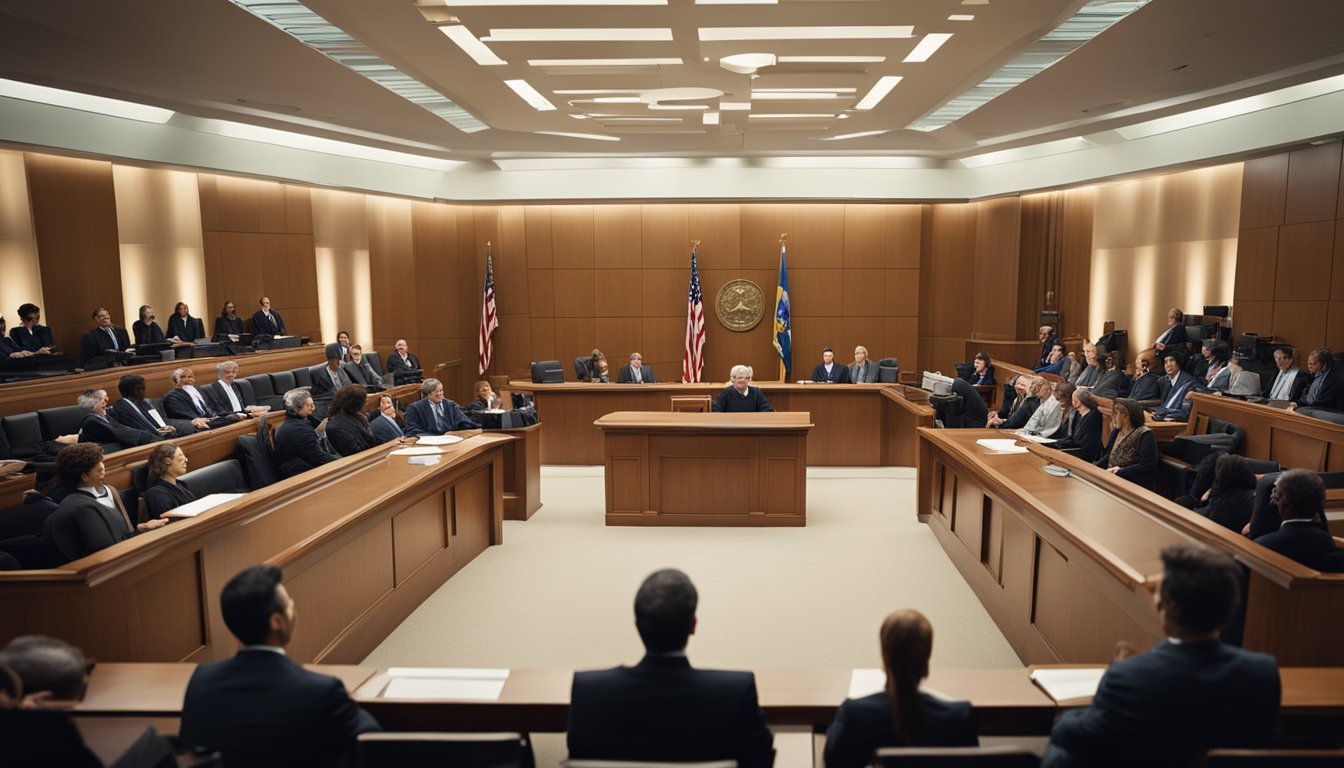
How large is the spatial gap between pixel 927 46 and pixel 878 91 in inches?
65.9

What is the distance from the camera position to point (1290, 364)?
810 centimetres

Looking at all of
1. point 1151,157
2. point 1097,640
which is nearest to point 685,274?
point 1151,157

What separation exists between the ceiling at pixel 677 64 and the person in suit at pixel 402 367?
10.4 ft

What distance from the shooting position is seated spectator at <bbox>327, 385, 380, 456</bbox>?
657 centimetres

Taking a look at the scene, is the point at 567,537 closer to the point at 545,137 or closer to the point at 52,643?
the point at 52,643

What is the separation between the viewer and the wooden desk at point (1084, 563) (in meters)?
3.10

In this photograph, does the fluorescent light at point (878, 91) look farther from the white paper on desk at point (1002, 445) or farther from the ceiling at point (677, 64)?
the white paper on desk at point (1002, 445)

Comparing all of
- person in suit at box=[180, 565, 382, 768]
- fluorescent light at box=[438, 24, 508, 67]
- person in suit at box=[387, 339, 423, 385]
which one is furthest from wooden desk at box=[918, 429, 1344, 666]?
person in suit at box=[387, 339, 423, 385]

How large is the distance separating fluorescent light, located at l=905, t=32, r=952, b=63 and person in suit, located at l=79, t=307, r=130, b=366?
8.94m

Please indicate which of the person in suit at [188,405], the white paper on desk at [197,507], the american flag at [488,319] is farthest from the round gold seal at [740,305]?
the white paper on desk at [197,507]

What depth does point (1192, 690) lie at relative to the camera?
6.72 ft

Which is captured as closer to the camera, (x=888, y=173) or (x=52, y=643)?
(x=52, y=643)

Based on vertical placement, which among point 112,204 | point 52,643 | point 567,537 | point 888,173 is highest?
point 888,173

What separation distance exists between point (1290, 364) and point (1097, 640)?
239 inches
